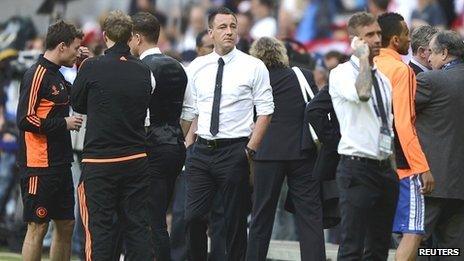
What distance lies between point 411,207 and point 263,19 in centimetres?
819

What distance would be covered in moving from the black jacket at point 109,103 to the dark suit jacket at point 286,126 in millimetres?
1933

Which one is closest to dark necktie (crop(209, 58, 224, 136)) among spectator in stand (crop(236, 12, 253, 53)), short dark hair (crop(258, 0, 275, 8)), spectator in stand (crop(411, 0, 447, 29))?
spectator in stand (crop(236, 12, 253, 53))

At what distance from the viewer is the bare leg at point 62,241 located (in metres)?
11.0

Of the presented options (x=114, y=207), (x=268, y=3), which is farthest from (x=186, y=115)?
(x=268, y=3)

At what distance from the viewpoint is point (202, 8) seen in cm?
1947

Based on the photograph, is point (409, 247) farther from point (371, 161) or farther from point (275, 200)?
point (275, 200)

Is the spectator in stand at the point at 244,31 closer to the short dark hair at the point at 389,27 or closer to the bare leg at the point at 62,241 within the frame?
the bare leg at the point at 62,241

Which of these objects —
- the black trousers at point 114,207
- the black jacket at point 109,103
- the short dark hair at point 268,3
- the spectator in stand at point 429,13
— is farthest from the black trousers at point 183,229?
the short dark hair at point 268,3

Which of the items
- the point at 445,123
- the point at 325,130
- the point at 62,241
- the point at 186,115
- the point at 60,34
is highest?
the point at 60,34

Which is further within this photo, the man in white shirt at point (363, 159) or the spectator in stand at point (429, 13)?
the spectator in stand at point (429, 13)

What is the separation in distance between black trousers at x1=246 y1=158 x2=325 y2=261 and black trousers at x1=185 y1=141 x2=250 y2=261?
38 cm

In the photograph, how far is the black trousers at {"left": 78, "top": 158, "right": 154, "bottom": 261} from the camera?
9.86 m

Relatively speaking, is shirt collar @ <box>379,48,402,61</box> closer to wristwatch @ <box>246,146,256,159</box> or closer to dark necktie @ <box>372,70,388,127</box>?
dark necktie @ <box>372,70,388,127</box>

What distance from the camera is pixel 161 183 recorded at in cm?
1097
